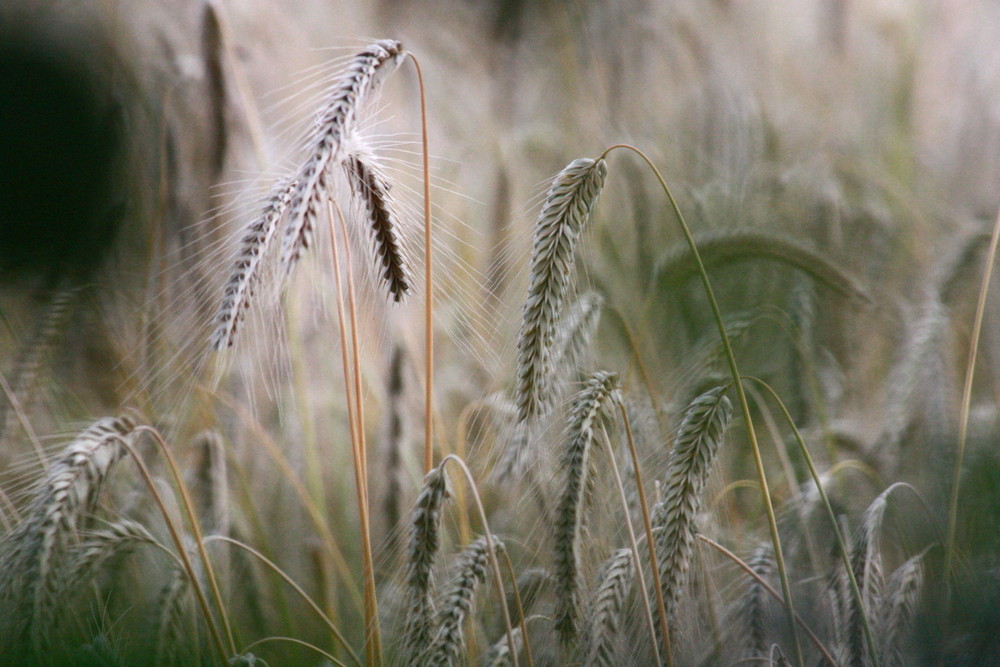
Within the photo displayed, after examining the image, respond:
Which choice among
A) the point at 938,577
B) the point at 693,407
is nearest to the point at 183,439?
the point at 693,407

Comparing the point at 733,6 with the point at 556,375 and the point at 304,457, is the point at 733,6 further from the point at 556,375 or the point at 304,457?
the point at 304,457

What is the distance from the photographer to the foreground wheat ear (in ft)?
2.25

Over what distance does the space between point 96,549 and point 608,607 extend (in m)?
0.69

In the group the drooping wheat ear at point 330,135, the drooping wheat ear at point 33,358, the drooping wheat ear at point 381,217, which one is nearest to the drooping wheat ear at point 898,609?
the drooping wheat ear at point 381,217

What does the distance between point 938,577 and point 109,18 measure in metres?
1.86

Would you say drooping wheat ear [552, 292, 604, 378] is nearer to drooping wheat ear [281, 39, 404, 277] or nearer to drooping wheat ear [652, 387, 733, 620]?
drooping wheat ear [652, 387, 733, 620]

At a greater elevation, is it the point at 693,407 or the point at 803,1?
the point at 803,1

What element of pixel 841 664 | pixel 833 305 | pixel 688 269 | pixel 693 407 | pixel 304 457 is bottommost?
pixel 841 664

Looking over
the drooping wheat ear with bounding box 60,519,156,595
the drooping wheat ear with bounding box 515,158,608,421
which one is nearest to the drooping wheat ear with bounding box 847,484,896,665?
the drooping wheat ear with bounding box 515,158,608,421

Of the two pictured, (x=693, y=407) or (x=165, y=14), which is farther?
(x=165, y=14)

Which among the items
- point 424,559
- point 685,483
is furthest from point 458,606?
point 685,483

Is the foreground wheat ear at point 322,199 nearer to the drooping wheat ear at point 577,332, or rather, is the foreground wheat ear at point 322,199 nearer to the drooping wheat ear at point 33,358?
the drooping wheat ear at point 577,332

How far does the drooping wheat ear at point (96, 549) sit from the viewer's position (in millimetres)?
856

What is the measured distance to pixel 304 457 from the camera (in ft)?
4.97
